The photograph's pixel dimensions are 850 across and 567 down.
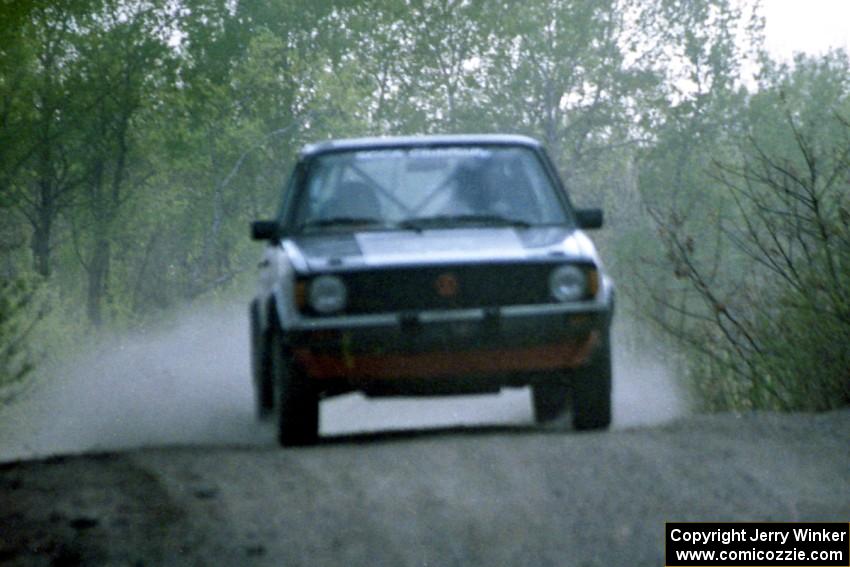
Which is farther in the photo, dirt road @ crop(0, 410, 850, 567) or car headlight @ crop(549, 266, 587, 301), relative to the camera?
car headlight @ crop(549, 266, 587, 301)

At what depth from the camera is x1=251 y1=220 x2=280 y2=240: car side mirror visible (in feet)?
31.5

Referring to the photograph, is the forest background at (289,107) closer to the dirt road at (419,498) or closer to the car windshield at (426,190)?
the car windshield at (426,190)

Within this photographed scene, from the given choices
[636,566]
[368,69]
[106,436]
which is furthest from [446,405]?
[368,69]

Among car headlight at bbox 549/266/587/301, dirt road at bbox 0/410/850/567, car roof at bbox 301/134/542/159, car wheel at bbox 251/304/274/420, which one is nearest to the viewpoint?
dirt road at bbox 0/410/850/567

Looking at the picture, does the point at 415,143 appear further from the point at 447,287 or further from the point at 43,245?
the point at 43,245

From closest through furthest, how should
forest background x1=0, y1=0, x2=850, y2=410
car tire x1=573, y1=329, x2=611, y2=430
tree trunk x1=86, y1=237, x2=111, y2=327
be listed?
car tire x1=573, y1=329, x2=611, y2=430 → forest background x1=0, y1=0, x2=850, y2=410 → tree trunk x1=86, y1=237, x2=111, y2=327

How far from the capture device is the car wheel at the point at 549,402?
34.1 ft

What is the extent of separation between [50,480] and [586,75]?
44210 millimetres

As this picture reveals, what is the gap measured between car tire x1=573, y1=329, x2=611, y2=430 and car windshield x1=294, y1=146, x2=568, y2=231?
98cm

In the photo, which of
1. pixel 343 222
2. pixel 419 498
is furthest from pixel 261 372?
pixel 419 498

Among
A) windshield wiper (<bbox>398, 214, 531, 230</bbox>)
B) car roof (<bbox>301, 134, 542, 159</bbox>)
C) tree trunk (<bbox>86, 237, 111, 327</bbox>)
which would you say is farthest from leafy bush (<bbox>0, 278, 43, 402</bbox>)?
tree trunk (<bbox>86, 237, 111, 327</bbox>)

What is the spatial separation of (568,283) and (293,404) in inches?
62.4

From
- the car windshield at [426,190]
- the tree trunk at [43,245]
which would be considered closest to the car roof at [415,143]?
the car windshield at [426,190]

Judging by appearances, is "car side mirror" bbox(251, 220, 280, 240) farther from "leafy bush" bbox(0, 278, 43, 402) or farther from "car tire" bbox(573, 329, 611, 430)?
"leafy bush" bbox(0, 278, 43, 402)
